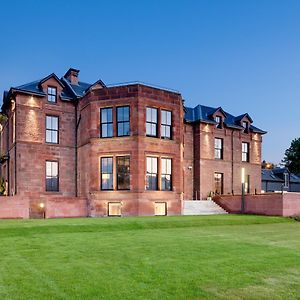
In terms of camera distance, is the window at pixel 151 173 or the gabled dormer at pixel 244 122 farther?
the gabled dormer at pixel 244 122

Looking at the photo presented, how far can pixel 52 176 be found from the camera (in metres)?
27.7

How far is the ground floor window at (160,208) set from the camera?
83.1 ft

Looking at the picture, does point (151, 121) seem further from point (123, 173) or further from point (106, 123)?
point (123, 173)

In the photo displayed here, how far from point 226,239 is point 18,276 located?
8.02m

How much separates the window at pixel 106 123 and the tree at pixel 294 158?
43579 mm

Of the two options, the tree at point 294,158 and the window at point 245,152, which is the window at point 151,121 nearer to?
the window at point 245,152

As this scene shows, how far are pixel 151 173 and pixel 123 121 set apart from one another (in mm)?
4227

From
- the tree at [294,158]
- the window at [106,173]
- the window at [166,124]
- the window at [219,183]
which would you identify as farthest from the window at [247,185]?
the tree at [294,158]

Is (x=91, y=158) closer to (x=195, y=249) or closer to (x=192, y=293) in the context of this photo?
(x=195, y=249)

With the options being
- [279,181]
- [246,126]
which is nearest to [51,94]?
[246,126]

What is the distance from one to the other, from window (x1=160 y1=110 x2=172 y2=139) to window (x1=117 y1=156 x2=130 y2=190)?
3.40m

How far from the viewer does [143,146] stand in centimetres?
2452

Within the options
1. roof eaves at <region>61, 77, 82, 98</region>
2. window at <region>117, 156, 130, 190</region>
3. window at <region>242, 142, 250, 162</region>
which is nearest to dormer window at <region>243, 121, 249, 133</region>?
window at <region>242, 142, 250, 162</region>

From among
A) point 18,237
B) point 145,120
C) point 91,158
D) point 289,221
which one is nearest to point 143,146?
point 145,120
